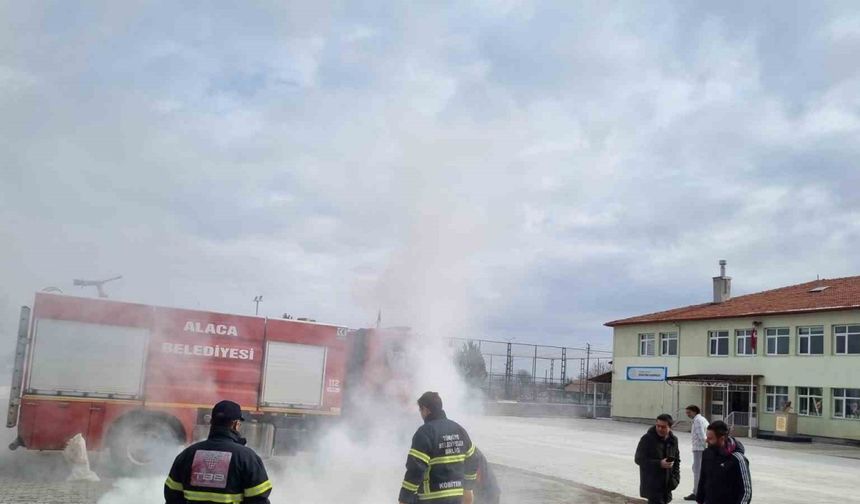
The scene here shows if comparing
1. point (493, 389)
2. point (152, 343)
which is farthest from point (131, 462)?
point (493, 389)

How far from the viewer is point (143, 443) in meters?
12.4

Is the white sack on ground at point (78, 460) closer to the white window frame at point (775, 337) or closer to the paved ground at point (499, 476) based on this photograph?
the paved ground at point (499, 476)

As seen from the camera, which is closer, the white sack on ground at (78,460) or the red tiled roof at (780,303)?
the white sack on ground at (78,460)

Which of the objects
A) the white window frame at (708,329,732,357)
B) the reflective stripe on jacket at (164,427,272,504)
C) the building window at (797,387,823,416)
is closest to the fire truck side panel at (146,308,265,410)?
the reflective stripe on jacket at (164,427,272,504)

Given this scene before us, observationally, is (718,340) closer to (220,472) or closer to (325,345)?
(325,345)

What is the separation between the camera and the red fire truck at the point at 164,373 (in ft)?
38.7

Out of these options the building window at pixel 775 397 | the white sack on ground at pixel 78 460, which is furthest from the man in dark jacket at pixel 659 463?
the building window at pixel 775 397

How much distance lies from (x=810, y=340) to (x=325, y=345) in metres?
26.1

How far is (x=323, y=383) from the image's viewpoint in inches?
569

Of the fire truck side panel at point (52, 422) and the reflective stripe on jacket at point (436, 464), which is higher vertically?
the reflective stripe on jacket at point (436, 464)

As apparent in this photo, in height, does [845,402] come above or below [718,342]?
below

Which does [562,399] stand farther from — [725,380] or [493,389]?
[725,380]

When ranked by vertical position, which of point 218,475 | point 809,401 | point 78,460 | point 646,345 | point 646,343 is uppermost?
point 646,343

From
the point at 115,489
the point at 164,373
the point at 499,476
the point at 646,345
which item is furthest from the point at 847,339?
the point at 115,489
